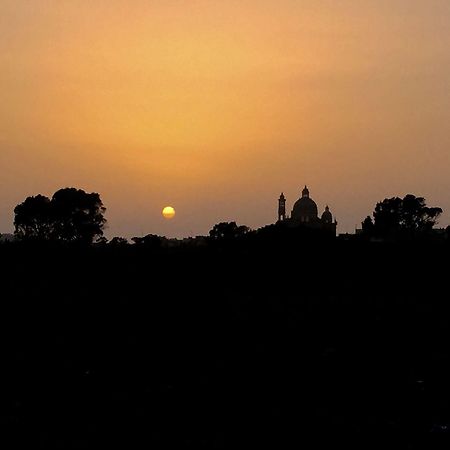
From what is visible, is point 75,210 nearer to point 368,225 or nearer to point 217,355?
point 368,225

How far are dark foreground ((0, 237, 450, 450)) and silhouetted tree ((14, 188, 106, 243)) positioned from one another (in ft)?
232

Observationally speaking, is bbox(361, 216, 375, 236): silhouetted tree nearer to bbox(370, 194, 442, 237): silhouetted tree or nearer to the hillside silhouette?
bbox(370, 194, 442, 237): silhouetted tree

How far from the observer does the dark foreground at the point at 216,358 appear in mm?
15555

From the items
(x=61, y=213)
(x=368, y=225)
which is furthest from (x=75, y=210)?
(x=368, y=225)

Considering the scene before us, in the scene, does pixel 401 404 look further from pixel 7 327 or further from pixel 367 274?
pixel 367 274

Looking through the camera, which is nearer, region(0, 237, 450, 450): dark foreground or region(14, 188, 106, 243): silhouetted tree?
region(0, 237, 450, 450): dark foreground

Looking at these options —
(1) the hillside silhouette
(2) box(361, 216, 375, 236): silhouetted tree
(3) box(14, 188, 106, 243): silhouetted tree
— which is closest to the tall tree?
(3) box(14, 188, 106, 243): silhouetted tree

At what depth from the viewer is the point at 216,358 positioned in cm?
2027

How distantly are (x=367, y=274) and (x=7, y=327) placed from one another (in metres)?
16.9

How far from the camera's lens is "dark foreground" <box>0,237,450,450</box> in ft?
51.0

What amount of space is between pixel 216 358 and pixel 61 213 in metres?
87.7

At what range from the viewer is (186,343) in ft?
70.9

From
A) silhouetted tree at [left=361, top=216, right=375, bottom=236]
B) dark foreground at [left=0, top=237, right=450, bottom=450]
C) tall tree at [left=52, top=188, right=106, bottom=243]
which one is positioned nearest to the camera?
dark foreground at [left=0, top=237, right=450, bottom=450]

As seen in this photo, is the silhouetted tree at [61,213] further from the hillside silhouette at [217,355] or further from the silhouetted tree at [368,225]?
the hillside silhouette at [217,355]
